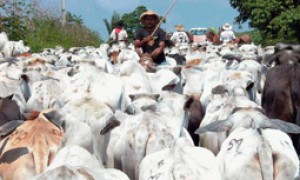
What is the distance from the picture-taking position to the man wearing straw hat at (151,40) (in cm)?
1281

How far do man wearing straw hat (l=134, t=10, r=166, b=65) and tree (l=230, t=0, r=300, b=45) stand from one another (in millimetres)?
13481

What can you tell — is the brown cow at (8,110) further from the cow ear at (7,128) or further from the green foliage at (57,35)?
the green foliage at (57,35)

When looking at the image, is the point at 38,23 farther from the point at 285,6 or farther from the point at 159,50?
the point at 159,50

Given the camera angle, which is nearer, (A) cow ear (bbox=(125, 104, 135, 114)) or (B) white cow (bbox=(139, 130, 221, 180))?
(B) white cow (bbox=(139, 130, 221, 180))

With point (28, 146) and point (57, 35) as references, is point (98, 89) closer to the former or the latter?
point (28, 146)

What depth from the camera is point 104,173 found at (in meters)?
5.29

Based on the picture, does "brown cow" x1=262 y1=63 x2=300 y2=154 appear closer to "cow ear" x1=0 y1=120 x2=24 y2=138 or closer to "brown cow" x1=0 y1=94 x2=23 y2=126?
"brown cow" x1=0 y1=94 x2=23 y2=126

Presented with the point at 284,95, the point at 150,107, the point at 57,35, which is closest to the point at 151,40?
the point at 284,95

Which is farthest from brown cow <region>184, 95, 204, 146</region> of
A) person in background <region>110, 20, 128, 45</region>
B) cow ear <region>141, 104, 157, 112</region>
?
person in background <region>110, 20, 128, 45</region>

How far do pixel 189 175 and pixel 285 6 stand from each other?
23049mm

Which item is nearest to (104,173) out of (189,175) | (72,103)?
(189,175)

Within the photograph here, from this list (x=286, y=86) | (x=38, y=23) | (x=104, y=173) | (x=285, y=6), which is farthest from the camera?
(x=38, y=23)

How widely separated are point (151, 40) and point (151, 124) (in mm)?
6011

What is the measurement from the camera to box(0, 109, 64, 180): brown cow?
21.0ft
